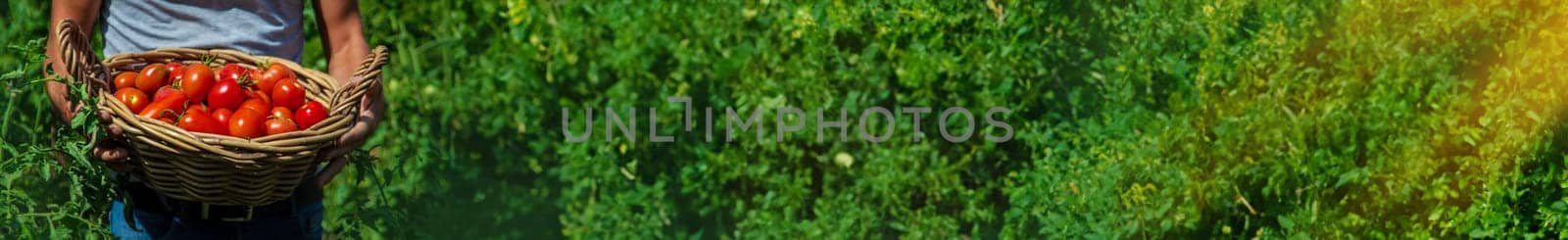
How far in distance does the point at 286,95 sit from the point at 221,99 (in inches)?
3.2

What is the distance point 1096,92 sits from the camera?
163 inches

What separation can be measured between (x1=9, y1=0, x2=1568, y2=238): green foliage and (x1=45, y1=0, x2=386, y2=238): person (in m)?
0.53

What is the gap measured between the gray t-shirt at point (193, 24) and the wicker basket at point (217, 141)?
54 mm

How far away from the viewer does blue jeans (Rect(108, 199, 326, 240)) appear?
287cm

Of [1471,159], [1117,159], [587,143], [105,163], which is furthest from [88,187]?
[1471,159]

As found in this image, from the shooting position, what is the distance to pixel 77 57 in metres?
2.53

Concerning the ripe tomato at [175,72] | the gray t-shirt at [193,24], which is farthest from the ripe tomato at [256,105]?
the gray t-shirt at [193,24]

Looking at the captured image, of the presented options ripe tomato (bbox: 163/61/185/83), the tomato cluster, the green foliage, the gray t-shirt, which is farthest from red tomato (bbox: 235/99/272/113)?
the green foliage

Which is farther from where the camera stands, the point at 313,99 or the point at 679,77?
the point at 679,77

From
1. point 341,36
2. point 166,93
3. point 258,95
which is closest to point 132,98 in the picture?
point 166,93

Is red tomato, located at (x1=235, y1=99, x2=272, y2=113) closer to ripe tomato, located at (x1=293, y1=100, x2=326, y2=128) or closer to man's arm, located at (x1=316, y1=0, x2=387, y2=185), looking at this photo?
ripe tomato, located at (x1=293, y1=100, x2=326, y2=128)

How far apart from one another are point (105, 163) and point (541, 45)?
178 cm

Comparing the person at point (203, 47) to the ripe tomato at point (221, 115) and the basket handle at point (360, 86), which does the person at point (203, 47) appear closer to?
the basket handle at point (360, 86)

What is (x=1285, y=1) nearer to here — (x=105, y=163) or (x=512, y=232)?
(x=512, y=232)
